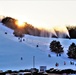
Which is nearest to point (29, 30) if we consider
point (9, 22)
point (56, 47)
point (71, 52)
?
point (9, 22)

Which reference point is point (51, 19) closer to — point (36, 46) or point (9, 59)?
point (36, 46)

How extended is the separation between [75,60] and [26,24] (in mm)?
916

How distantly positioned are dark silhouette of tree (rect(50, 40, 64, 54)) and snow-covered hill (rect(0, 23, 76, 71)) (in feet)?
0.18

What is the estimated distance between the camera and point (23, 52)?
3.83 m

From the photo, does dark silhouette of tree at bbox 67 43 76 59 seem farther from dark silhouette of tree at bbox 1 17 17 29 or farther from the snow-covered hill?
dark silhouette of tree at bbox 1 17 17 29

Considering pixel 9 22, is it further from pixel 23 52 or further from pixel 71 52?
pixel 71 52

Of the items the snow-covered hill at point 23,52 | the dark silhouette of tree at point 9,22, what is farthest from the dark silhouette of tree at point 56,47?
the dark silhouette of tree at point 9,22

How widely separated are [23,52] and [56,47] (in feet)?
1.62

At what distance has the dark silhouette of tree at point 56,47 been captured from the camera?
3.87 m

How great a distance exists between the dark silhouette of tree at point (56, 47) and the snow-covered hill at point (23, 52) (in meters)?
0.05

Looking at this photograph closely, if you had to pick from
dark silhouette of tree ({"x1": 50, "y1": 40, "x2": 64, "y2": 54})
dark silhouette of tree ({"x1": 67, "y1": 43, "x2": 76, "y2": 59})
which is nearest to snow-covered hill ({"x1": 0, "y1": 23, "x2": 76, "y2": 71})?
dark silhouette of tree ({"x1": 50, "y1": 40, "x2": 64, "y2": 54})

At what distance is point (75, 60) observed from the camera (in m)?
3.93

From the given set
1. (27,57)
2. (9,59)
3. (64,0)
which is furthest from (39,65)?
(64,0)

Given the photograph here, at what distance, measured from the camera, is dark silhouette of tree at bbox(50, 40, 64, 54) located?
3.87 metres
